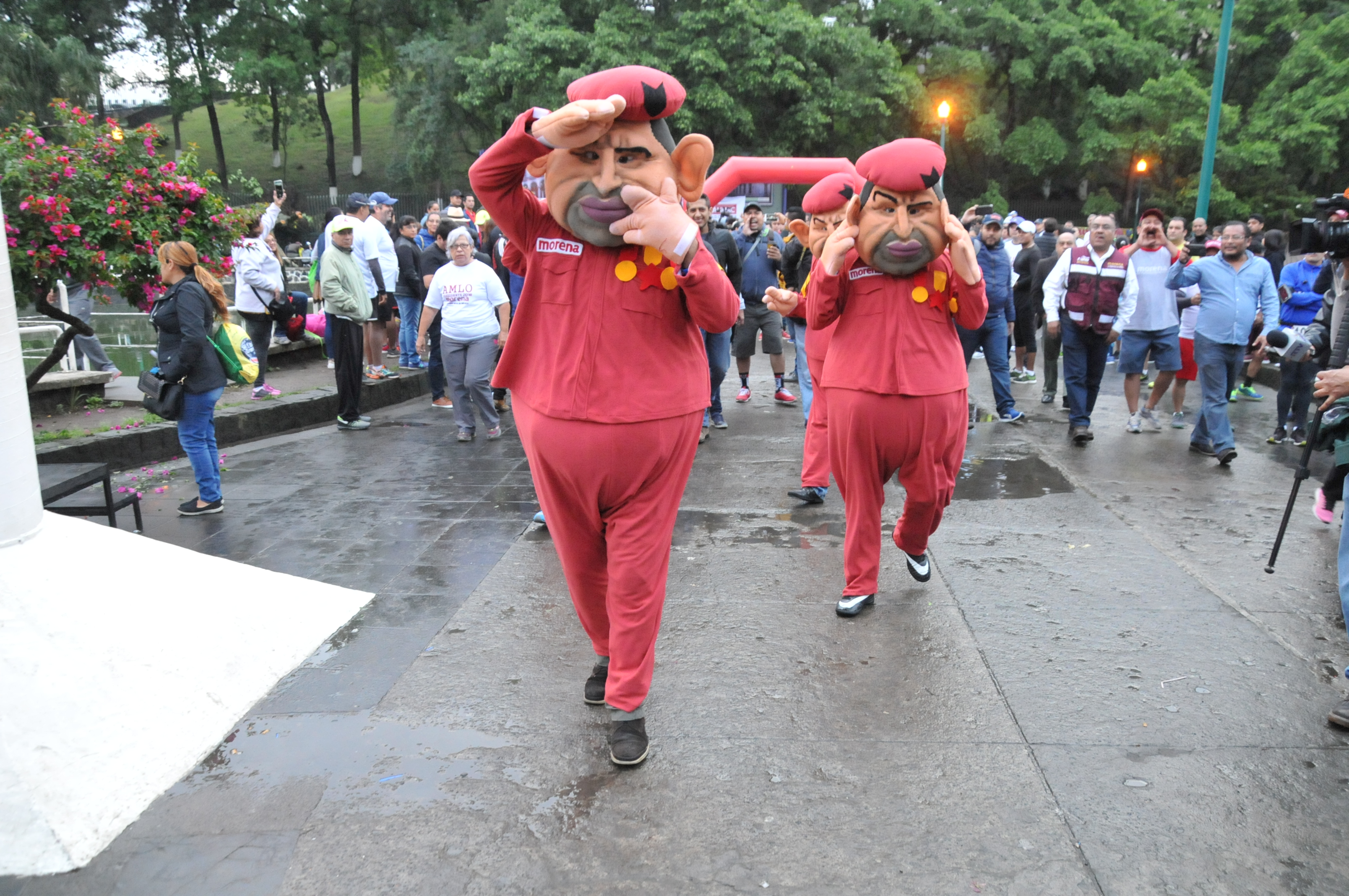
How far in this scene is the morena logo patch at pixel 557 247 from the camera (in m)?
3.36

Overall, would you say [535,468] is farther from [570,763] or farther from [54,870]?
[54,870]

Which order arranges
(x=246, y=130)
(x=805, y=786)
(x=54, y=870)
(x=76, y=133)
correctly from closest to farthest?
(x=54, y=870), (x=805, y=786), (x=76, y=133), (x=246, y=130)

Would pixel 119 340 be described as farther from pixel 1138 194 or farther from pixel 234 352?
pixel 1138 194

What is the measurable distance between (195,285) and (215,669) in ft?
11.8

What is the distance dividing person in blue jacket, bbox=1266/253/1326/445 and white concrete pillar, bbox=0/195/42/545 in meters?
8.83

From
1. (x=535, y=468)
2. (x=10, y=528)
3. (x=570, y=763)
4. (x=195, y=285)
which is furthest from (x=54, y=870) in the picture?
(x=195, y=285)

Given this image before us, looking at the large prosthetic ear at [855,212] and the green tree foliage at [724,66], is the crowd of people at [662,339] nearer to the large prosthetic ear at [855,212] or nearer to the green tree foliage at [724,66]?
the large prosthetic ear at [855,212]

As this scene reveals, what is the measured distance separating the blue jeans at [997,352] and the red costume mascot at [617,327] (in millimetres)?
6411

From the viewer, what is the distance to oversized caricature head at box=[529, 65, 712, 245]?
3.22 m

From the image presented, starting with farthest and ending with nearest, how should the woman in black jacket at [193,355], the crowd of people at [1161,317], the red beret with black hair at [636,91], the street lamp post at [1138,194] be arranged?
1. the street lamp post at [1138,194]
2. the crowd of people at [1161,317]
3. the woman in black jacket at [193,355]
4. the red beret with black hair at [636,91]

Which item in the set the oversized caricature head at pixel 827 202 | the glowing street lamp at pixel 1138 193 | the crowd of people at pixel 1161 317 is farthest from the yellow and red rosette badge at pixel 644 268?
the glowing street lamp at pixel 1138 193

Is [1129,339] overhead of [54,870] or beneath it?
overhead

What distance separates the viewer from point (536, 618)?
15.4ft

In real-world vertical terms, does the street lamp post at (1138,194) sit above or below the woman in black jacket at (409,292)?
above
